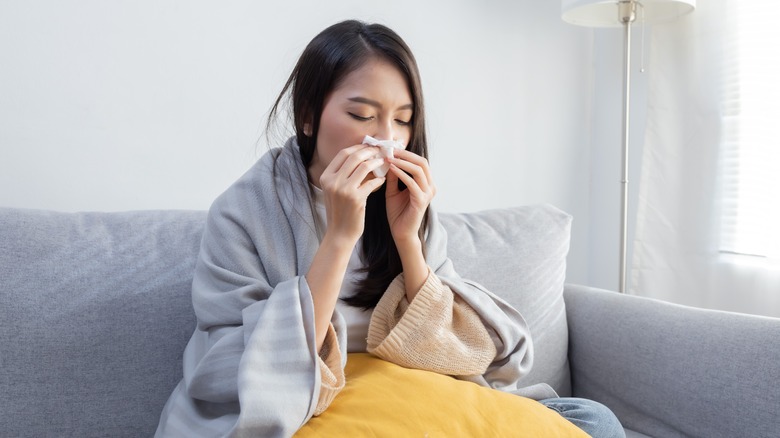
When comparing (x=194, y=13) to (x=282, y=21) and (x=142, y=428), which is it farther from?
(x=142, y=428)

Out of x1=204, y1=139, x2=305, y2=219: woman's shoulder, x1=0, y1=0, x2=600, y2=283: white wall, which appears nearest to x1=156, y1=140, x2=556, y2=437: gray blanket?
x1=204, y1=139, x2=305, y2=219: woman's shoulder

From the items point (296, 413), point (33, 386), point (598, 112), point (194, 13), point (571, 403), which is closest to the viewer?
point (296, 413)

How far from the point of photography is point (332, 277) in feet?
3.48

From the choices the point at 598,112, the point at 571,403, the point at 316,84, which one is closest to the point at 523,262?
the point at 571,403

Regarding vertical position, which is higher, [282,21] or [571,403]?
[282,21]

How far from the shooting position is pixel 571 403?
49.6 inches

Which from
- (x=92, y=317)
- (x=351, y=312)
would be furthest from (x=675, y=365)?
(x=92, y=317)

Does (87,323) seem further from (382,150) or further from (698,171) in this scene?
(698,171)

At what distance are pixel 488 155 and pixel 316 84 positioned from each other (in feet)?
3.85

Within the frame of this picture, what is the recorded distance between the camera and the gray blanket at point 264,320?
0.96 metres

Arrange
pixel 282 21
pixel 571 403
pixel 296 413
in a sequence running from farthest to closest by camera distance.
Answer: pixel 282 21 < pixel 571 403 < pixel 296 413

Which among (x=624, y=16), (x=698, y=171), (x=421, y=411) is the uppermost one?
(x=624, y=16)

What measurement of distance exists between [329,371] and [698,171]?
58.8 inches

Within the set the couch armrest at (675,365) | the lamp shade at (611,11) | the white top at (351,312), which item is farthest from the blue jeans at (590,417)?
the lamp shade at (611,11)
